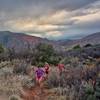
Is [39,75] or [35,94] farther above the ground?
[39,75]

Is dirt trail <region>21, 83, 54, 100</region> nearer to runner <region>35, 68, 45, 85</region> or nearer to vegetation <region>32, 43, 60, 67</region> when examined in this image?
runner <region>35, 68, 45, 85</region>

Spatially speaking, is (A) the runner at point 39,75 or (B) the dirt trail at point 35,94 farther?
(A) the runner at point 39,75

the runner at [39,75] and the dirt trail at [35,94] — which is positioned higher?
the runner at [39,75]

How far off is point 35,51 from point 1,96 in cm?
1392

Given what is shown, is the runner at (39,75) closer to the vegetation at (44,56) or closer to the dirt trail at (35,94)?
the dirt trail at (35,94)

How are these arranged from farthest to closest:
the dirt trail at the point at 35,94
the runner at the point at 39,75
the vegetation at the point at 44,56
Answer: the vegetation at the point at 44,56, the runner at the point at 39,75, the dirt trail at the point at 35,94

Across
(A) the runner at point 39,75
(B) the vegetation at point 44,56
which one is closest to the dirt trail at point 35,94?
(A) the runner at point 39,75

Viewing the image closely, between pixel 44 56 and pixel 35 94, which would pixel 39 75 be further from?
pixel 44 56

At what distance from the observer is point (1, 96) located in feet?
40.5

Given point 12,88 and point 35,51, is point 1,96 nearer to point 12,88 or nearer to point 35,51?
point 12,88

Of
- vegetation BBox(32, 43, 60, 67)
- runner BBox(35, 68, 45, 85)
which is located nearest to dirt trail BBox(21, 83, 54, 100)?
runner BBox(35, 68, 45, 85)

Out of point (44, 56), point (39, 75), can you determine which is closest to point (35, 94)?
point (39, 75)

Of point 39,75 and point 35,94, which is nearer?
point 35,94

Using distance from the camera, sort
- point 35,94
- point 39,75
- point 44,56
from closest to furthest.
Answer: point 35,94, point 39,75, point 44,56
